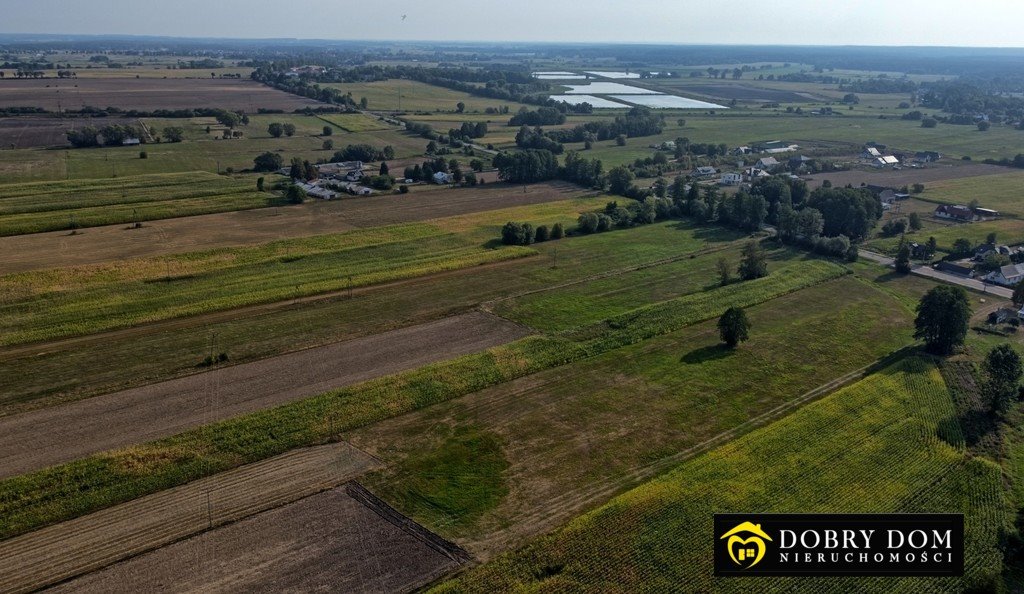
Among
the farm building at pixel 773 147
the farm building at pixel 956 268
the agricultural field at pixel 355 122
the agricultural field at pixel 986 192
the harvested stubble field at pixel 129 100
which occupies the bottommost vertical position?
the farm building at pixel 956 268

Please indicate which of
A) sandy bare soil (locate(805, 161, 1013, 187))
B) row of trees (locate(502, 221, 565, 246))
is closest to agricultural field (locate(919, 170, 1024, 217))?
sandy bare soil (locate(805, 161, 1013, 187))

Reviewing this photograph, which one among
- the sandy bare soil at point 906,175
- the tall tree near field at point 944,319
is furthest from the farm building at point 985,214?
the tall tree near field at point 944,319

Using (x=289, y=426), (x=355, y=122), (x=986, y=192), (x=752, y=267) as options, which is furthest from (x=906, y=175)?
(x=289, y=426)

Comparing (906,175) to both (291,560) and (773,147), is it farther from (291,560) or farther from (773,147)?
(291,560)

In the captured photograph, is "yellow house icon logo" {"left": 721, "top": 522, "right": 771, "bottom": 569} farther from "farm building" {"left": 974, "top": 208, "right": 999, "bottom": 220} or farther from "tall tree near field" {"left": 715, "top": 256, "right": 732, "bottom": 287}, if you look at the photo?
"farm building" {"left": 974, "top": 208, "right": 999, "bottom": 220}

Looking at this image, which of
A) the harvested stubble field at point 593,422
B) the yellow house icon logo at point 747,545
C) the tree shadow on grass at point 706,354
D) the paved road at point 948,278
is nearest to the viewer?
the yellow house icon logo at point 747,545

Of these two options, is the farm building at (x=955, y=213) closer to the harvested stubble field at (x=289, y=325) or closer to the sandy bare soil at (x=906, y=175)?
the sandy bare soil at (x=906, y=175)

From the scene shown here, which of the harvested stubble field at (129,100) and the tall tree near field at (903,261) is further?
the harvested stubble field at (129,100)
